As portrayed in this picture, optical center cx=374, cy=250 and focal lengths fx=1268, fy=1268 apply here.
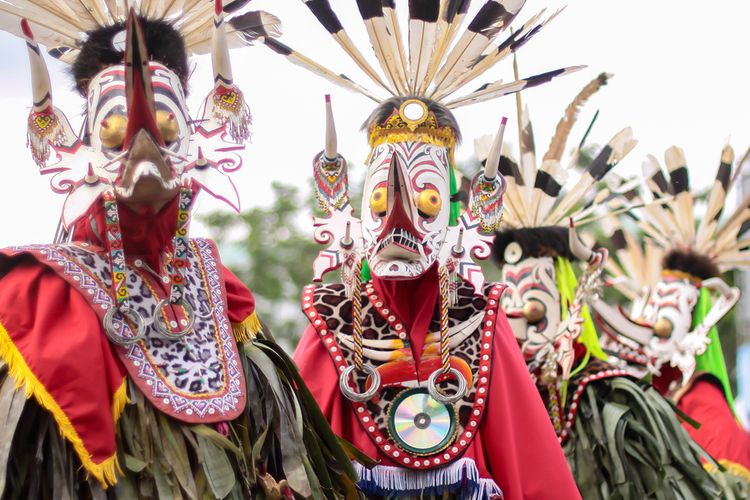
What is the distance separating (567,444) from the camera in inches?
225

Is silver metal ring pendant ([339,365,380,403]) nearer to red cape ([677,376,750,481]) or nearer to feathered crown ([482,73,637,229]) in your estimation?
feathered crown ([482,73,637,229])

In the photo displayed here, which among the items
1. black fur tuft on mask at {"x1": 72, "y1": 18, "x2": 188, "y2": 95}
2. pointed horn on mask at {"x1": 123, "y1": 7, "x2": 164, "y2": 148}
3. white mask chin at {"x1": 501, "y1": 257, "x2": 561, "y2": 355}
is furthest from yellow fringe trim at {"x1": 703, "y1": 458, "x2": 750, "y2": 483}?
pointed horn on mask at {"x1": 123, "y1": 7, "x2": 164, "y2": 148}

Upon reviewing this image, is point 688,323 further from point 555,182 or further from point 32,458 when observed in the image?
point 32,458

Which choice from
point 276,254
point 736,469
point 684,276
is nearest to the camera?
point 736,469

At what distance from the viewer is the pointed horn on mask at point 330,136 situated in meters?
4.56

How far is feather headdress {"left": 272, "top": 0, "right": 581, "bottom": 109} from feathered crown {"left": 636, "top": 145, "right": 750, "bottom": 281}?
3.04 metres

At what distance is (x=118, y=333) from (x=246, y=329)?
1.64ft

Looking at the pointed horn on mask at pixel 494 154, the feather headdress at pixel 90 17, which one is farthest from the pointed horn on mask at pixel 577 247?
the feather headdress at pixel 90 17

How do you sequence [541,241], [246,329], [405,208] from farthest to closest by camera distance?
[541,241], [405,208], [246,329]

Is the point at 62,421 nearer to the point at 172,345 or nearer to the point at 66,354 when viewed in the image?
the point at 66,354


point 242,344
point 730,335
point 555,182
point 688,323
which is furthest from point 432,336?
point 730,335

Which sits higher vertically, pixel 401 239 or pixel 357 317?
pixel 401 239

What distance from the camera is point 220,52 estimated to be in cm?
368

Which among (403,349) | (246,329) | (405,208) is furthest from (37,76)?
(403,349)
